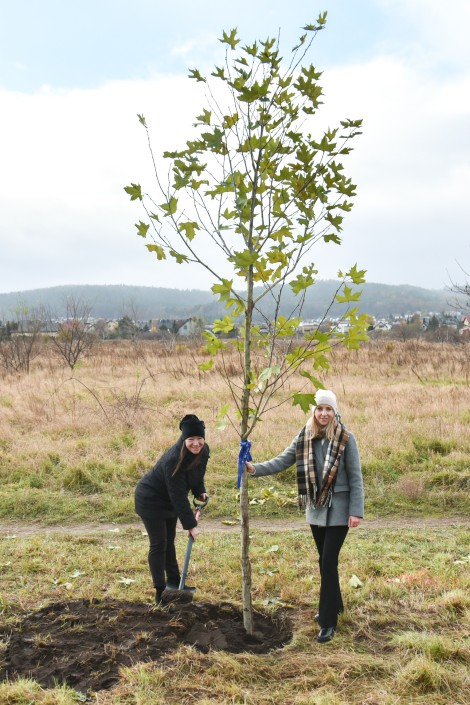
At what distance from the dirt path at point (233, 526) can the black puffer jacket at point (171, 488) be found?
2.36 metres

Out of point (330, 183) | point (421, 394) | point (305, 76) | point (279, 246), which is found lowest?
point (421, 394)

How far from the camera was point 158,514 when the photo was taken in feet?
15.5

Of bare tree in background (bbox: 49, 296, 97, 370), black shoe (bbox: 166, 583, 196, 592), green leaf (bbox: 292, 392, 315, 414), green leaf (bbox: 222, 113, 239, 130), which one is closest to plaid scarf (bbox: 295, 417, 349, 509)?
green leaf (bbox: 292, 392, 315, 414)

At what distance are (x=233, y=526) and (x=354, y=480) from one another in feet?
11.1

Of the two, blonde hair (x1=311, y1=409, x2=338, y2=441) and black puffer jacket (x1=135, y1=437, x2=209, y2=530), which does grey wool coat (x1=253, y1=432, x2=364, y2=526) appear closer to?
blonde hair (x1=311, y1=409, x2=338, y2=441)

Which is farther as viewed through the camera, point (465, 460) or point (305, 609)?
point (465, 460)

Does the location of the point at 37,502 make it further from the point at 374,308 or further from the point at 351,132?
the point at 374,308

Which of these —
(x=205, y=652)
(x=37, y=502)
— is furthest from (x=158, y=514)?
(x=37, y=502)

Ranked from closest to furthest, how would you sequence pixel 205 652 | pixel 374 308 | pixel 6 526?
pixel 205 652, pixel 6 526, pixel 374 308

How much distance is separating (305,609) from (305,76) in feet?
12.8

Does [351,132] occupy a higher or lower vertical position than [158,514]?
higher

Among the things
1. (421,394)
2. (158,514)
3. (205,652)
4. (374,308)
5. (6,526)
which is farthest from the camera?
(374,308)

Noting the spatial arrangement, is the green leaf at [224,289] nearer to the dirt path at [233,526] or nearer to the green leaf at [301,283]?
the green leaf at [301,283]

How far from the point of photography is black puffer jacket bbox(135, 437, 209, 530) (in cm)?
452
